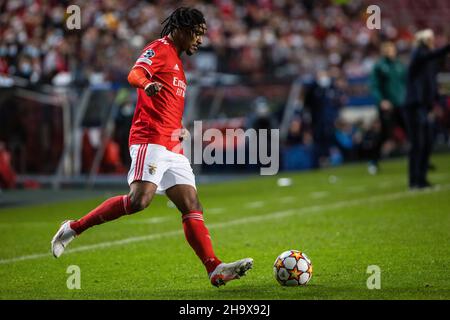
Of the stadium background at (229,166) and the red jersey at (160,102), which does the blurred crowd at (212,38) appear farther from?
the red jersey at (160,102)

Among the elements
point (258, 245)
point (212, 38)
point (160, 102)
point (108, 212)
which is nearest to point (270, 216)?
point (258, 245)

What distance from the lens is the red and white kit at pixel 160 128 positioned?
798 cm

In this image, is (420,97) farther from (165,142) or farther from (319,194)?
(165,142)

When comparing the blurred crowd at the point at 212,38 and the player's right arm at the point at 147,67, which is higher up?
the blurred crowd at the point at 212,38

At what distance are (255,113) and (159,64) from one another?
45.1ft

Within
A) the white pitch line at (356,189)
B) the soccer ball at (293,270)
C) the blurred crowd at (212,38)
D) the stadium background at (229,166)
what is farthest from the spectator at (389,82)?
the soccer ball at (293,270)

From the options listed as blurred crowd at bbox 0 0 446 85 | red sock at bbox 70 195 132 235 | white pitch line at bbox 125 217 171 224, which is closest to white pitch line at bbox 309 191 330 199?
white pitch line at bbox 125 217 171 224

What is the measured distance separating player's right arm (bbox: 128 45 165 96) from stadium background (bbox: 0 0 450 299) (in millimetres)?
1662

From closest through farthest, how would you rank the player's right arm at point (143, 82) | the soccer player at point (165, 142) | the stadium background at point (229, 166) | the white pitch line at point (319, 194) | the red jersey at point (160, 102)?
the player's right arm at point (143, 82), the soccer player at point (165, 142), the red jersey at point (160, 102), the stadium background at point (229, 166), the white pitch line at point (319, 194)

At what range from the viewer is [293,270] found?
7797 mm

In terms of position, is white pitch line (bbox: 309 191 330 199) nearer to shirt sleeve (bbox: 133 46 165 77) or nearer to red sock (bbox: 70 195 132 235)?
red sock (bbox: 70 195 132 235)

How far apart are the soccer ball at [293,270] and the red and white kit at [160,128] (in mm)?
1024

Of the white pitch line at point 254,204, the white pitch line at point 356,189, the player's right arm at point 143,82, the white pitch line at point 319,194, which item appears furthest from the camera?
the white pitch line at point 356,189

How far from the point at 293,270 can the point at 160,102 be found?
1.78 metres
